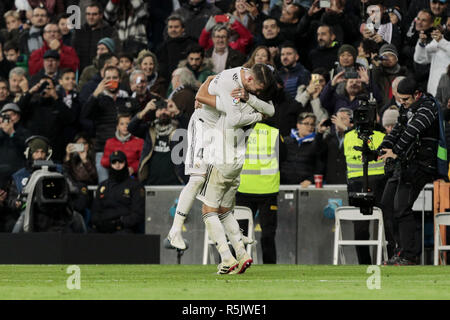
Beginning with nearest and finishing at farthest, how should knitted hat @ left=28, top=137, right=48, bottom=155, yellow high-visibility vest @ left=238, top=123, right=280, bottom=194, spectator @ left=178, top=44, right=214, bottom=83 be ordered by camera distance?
1. yellow high-visibility vest @ left=238, top=123, right=280, bottom=194
2. knitted hat @ left=28, top=137, right=48, bottom=155
3. spectator @ left=178, top=44, right=214, bottom=83

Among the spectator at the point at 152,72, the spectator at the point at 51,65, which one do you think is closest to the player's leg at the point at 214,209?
the spectator at the point at 152,72

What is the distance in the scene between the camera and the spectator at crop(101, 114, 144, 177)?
17969 millimetres

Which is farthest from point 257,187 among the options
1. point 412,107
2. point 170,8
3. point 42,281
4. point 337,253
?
point 170,8

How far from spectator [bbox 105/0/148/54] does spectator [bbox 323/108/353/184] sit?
5.64m

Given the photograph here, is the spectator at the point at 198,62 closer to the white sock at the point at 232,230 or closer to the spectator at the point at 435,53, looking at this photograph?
the spectator at the point at 435,53

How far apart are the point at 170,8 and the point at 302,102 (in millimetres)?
5577

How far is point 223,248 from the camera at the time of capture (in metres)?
11.6

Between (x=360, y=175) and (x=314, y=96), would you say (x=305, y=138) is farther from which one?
(x=360, y=175)

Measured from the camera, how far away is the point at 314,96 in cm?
1780

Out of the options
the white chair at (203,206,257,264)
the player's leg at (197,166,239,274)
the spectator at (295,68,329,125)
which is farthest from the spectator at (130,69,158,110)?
the player's leg at (197,166,239,274)

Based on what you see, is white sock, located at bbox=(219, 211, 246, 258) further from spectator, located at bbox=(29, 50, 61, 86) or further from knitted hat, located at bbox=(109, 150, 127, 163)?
spectator, located at bbox=(29, 50, 61, 86)

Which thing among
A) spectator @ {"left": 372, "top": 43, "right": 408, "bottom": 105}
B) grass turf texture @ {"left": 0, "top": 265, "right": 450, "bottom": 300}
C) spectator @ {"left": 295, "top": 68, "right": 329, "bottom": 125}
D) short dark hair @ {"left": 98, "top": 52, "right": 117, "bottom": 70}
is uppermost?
short dark hair @ {"left": 98, "top": 52, "right": 117, "bottom": 70}

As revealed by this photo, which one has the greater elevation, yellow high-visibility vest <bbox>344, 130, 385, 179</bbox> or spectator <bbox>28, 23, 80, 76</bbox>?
spectator <bbox>28, 23, 80, 76</bbox>

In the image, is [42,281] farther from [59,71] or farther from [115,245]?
[59,71]
